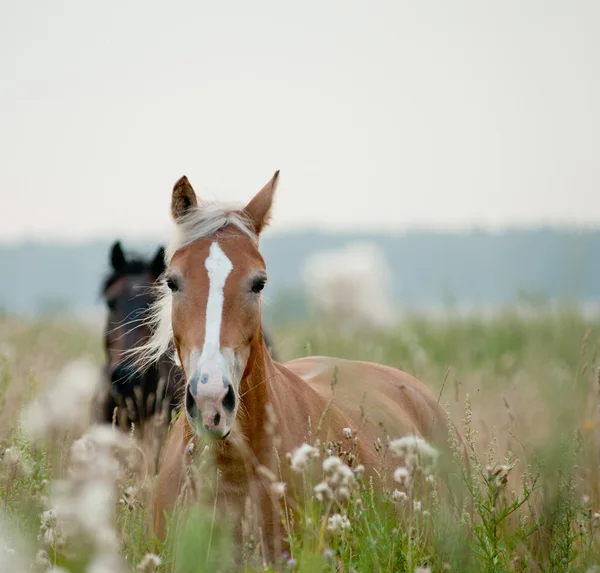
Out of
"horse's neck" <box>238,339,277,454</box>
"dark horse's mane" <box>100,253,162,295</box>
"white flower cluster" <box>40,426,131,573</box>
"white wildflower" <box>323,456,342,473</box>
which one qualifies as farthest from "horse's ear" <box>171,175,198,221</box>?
"dark horse's mane" <box>100,253,162,295</box>

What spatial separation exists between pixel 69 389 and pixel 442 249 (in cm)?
10281

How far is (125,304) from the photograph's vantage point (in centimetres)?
730

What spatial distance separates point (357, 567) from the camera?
11.7 feet

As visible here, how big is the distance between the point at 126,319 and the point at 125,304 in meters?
0.23

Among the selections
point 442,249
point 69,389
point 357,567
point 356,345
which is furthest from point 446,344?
point 442,249

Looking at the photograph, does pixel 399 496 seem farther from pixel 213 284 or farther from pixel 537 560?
pixel 213 284

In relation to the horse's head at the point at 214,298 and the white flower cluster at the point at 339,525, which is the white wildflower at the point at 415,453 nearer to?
the white flower cluster at the point at 339,525

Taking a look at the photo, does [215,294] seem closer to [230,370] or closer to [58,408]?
Result: [230,370]

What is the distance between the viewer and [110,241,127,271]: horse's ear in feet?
25.6

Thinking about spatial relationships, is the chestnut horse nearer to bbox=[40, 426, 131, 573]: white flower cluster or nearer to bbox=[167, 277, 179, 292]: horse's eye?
bbox=[167, 277, 179, 292]: horse's eye

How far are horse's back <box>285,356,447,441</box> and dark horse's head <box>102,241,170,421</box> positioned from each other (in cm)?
160

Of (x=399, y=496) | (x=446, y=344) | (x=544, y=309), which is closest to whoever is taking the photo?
(x=399, y=496)

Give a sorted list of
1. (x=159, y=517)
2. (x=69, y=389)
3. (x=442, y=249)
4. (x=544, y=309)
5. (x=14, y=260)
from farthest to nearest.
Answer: (x=14, y=260) → (x=442, y=249) → (x=544, y=309) → (x=69, y=389) → (x=159, y=517)

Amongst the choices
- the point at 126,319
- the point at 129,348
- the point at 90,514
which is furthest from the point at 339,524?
the point at 126,319
